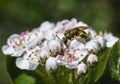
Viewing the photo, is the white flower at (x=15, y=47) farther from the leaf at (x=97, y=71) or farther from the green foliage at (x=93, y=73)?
the leaf at (x=97, y=71)

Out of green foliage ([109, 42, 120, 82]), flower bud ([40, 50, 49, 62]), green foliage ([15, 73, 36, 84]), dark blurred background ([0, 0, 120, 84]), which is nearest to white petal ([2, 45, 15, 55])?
→ green foliage ([15, 73, 36, 84])

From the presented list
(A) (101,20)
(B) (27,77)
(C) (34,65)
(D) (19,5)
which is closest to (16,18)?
(D) (19,5)

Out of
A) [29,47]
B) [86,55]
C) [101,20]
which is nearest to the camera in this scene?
[86,55]

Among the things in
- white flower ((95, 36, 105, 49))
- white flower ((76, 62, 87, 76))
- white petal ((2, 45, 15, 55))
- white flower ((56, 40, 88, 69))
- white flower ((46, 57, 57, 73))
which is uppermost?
white petal ((2, 45, 15, 55))

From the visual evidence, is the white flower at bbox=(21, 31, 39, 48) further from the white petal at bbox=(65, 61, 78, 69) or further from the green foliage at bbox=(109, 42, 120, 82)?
the green foliage at bbox=(109, 42, 120, 82)

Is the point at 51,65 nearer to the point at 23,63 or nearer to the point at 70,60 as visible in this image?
the point at 70,60

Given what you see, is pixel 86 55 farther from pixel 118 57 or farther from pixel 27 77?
pixel 27 77

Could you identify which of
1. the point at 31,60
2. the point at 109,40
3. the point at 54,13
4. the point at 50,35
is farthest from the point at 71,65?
the point at 54,13
